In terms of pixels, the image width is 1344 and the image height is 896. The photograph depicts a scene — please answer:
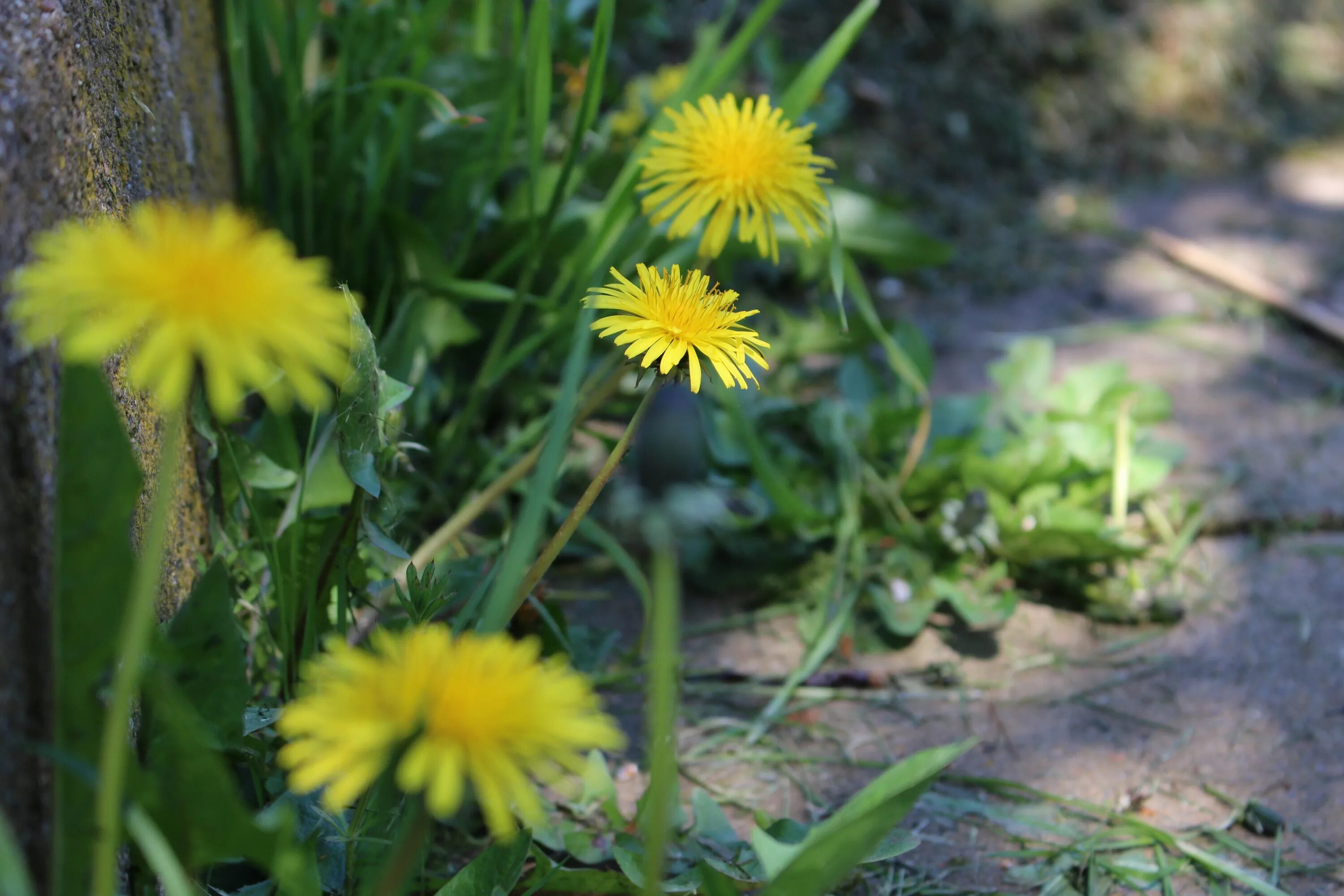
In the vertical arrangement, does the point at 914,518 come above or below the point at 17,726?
below

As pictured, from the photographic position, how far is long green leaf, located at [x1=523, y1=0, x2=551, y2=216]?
1184mm

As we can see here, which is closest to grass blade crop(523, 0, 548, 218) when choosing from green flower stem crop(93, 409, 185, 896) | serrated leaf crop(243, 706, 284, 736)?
serrated leaf crop(243, 706, 284, 736)

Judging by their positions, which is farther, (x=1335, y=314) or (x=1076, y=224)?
(x=1076, y=224)

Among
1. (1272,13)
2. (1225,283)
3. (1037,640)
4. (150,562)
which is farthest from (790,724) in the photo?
(1272,13)

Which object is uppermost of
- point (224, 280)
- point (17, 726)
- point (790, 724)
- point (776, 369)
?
point (224, 280)

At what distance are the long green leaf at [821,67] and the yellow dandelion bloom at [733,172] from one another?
0.28 metres

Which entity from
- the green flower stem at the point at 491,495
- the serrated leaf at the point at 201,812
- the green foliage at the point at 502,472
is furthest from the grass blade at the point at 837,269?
the serrated leaf at the point at 201,812

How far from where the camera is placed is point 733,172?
981mm

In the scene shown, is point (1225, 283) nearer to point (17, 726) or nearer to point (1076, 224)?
point (1076, 224)

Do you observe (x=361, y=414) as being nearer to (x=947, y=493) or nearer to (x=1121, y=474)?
(x=947, y=493)

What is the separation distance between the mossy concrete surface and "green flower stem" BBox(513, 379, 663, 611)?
0.98 ft

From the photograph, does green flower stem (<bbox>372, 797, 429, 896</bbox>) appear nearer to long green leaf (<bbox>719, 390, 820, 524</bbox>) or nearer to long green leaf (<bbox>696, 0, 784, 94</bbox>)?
long green leaf (<bbox>719, 390, 820, 524</bbox>)

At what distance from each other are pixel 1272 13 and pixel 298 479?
3287 mm

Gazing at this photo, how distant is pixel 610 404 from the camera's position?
64.5 inches
